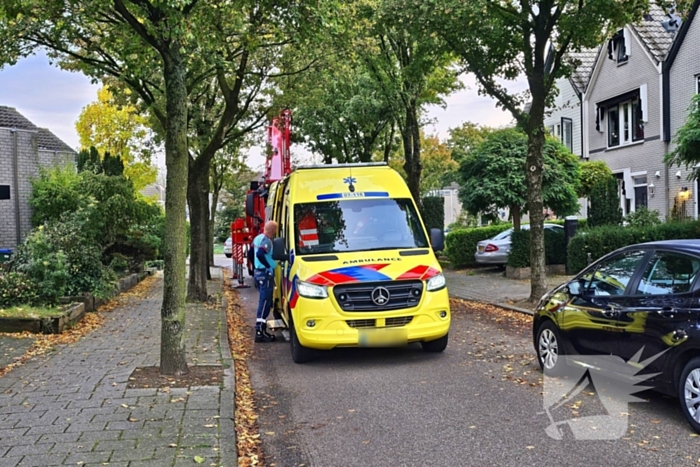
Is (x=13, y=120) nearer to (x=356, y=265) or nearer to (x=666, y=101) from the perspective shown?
(x=356, y=265)

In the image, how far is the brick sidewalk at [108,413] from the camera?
5133 mm

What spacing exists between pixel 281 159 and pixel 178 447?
1465 centimetres

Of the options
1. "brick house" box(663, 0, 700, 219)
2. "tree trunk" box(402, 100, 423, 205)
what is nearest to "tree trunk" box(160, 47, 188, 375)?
"tree trunk" box(402, 100, 423, 205)

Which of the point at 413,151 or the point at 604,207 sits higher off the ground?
the point at 413,151

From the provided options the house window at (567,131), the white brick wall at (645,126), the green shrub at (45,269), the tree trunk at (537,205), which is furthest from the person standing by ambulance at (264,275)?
the house window at (567,131)

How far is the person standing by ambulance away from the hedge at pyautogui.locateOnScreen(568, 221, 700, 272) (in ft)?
34.2

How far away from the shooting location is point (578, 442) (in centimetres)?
545

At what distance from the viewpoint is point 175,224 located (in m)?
7.68

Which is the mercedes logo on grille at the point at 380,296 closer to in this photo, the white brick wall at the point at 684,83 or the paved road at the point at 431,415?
the paved road at the point at 431,415

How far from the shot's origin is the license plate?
27.6ft

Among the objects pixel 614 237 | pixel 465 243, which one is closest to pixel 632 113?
pixel 465 243

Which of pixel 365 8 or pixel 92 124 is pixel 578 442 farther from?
pixel 92 124

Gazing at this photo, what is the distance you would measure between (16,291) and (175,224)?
553 centimetres

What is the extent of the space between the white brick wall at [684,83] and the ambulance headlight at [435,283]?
16653 millimetres
